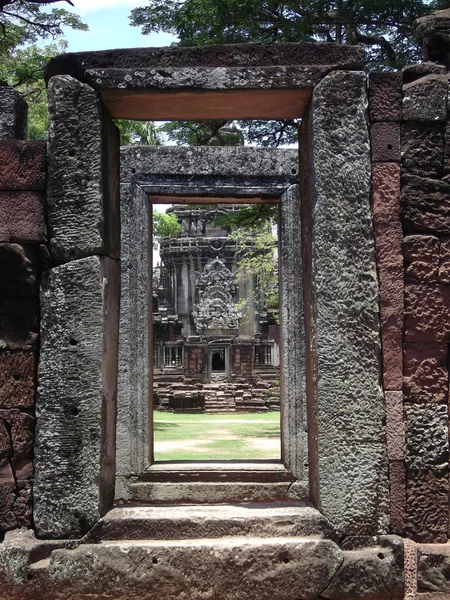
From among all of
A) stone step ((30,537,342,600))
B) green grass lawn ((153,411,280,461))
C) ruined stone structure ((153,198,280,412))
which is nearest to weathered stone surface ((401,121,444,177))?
stone step ((30,537,342,600))

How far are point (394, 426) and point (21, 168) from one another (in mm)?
2486

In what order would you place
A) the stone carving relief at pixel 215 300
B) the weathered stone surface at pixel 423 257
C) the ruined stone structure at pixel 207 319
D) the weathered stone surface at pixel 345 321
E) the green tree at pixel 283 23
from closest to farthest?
1. the weathered stone surface at pixel 345 321
2. the weathered stone surface at pixel 423 257
3. the green tree at pixel 283 23
4. the ruined stone structure at pixel 207 319
5. the stone carving relief at pixel 215 300

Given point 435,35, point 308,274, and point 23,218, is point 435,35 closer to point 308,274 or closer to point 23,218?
point 308,274

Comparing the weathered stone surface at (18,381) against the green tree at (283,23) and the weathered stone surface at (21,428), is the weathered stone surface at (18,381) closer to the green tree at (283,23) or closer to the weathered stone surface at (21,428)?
the weathered stone surface at (21,428)

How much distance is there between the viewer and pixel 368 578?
12.2ft

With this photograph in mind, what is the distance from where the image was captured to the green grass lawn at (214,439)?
9.88m

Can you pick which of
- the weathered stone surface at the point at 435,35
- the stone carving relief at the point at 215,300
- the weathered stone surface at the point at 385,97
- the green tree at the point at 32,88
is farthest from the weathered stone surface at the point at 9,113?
the stone carving relief at the point at 215,300

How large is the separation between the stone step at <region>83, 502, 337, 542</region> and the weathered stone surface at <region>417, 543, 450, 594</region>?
1.55 ft

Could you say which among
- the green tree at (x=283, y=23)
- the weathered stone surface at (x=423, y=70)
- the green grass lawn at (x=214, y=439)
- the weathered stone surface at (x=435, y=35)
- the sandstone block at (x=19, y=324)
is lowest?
the green grass lawn at (x=214, y=439)

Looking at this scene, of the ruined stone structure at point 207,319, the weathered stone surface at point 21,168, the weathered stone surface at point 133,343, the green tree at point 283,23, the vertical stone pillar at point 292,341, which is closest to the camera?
the weathered stone surface at point 21,168

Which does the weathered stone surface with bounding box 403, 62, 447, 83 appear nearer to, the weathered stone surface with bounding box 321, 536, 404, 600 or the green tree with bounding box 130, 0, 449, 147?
the weathered stone surface with bounding box 321, 536, 404, 600

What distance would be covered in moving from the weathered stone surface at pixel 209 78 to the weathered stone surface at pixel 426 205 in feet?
2.62

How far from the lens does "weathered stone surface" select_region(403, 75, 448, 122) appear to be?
157 inches

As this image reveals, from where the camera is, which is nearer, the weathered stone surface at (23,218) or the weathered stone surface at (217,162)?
the weathered stone surface at (23,218)
